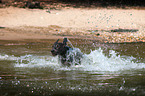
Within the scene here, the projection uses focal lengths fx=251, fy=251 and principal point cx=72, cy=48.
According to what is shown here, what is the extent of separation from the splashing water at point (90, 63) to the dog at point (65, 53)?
0.24 metres

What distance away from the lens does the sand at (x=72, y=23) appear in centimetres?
1650

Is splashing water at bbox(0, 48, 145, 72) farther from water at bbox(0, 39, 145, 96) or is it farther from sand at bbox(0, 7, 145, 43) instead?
sand at bbox(0, 7, 145, 43)

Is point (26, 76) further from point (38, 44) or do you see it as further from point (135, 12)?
point (135, 12)

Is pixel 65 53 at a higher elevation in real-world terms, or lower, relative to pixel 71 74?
higher

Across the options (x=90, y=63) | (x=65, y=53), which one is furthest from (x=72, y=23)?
(x=65, y=53)

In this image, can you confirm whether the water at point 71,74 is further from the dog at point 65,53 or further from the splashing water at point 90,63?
the dog at point 65,53

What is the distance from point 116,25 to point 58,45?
12.2 m

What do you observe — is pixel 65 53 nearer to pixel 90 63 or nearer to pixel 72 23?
pixel 90 63

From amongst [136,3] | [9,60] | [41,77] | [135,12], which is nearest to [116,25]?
[135,12]

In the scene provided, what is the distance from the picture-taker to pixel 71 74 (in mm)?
7980

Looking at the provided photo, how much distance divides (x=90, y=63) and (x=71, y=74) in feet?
4.41

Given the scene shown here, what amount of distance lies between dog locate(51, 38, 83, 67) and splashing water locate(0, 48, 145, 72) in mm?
237

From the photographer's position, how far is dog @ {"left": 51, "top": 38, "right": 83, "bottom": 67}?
26.4 feet

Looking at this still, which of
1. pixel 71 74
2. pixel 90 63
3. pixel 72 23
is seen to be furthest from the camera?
pixel 72 23
